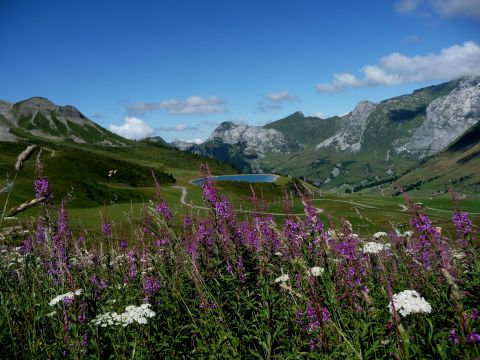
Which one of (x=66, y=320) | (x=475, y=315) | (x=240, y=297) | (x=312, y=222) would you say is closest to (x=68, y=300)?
(x=66, y=320)

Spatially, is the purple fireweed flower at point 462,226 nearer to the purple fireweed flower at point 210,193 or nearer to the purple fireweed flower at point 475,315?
the purple fireweed flower at point 475,315

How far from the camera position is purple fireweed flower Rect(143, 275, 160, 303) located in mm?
7511

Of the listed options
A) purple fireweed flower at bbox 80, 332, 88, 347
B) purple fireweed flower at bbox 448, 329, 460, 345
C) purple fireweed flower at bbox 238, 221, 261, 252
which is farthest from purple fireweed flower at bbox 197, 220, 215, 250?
purple fireweed flower at bbox 448, 329, 460, 345

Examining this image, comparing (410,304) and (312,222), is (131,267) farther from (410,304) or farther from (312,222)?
(410,304)

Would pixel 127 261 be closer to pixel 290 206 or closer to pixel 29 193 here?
pixel 290 206

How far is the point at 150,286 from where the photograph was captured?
7.68m

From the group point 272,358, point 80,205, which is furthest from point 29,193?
point 272,358

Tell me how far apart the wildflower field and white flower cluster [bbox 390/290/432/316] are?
0.01 metres

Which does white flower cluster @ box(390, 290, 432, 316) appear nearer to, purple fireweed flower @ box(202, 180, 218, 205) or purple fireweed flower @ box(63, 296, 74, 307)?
purple fireweed flower @ box(202, 180, 218, 205)

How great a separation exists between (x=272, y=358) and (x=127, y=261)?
4.55 metres

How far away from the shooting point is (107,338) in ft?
21.1

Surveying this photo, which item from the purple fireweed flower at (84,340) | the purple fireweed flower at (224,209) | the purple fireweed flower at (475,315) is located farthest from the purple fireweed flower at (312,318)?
the purple fireweed flower at (84,340)

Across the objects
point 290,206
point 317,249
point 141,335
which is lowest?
point 141,335

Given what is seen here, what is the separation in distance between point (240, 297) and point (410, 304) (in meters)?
3.06
